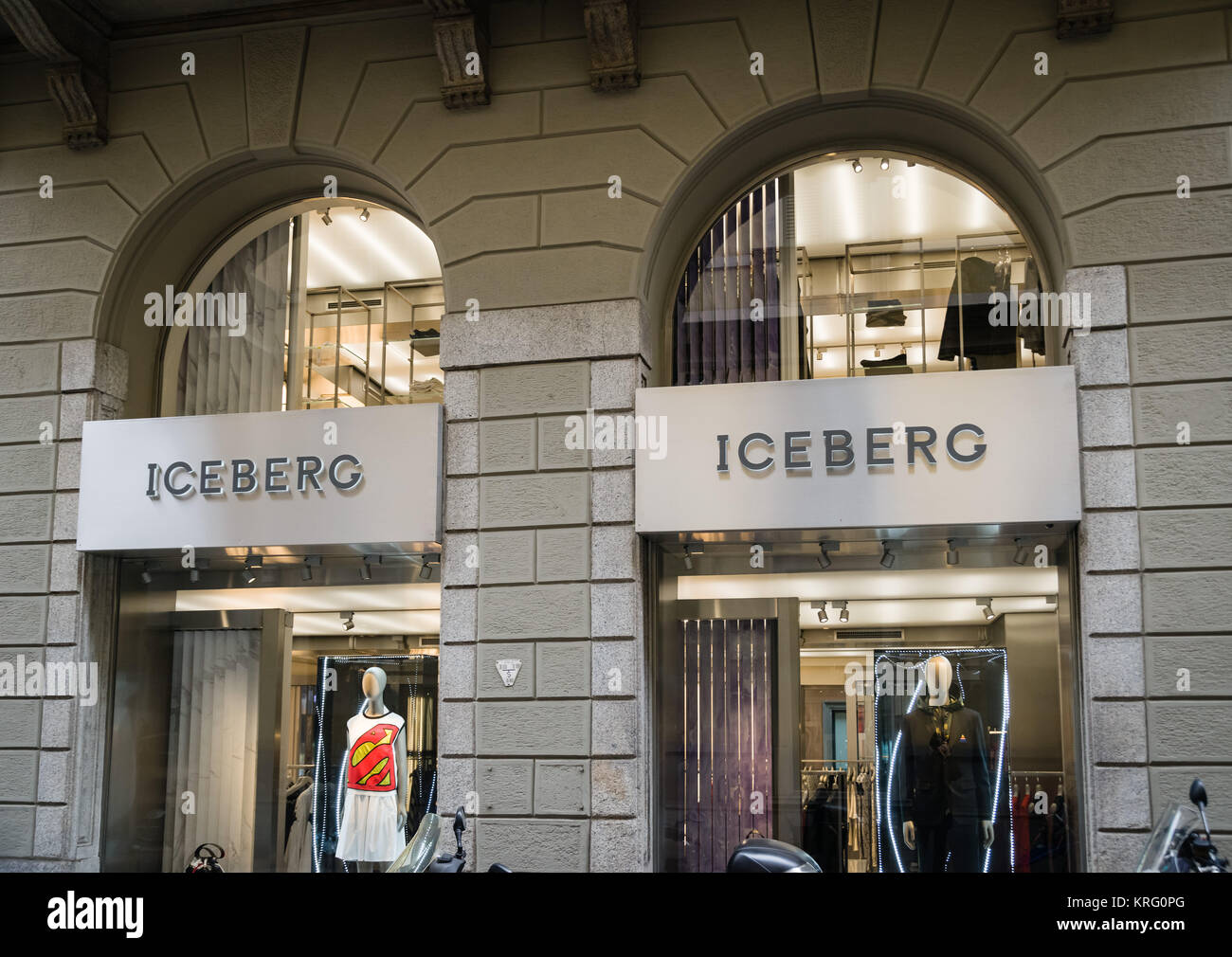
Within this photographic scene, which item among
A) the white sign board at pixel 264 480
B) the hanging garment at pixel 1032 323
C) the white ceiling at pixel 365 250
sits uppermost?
the white ceiling at pixel 365 250

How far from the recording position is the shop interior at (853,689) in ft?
30.1

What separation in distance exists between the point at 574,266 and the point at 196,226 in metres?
4.01

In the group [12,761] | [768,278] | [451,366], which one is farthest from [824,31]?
[12,761]

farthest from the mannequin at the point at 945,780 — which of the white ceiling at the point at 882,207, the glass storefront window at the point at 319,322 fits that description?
the glass storefront window at the point at 319,322

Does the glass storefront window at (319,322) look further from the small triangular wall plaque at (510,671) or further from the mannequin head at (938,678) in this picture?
the mannequin head at (938,678)

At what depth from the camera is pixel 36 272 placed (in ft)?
36.7

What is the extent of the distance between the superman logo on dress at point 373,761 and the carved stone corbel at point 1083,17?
773cm

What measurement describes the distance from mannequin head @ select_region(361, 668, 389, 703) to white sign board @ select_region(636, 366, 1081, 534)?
2672 mm

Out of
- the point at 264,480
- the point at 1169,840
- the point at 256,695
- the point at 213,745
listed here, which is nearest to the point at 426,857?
the point at 1169,840

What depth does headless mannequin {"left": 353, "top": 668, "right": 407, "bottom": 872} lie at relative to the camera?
10055mm

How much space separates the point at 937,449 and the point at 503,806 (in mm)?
4294

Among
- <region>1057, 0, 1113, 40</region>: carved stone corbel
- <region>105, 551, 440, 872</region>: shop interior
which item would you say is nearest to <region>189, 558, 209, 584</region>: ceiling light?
<region>105, 551, 440, 872</region>: shop interior

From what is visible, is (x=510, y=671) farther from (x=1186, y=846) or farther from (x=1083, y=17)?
(x=1083, y=17)
